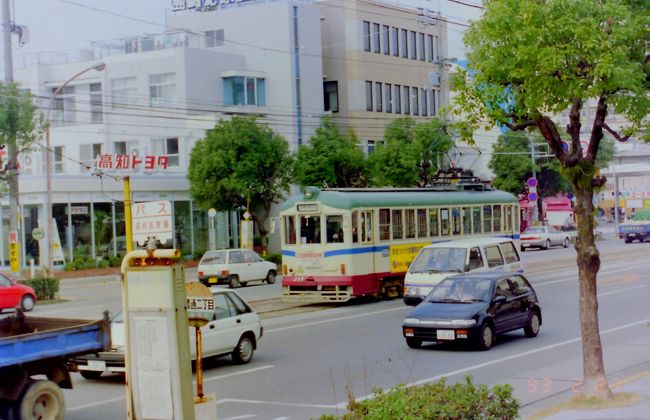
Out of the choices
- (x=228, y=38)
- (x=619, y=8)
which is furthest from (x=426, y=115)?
(x=619, y=8)

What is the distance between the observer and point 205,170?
5162 centimetres

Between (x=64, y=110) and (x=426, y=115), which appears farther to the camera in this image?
(x=426, y=115)

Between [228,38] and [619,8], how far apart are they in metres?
53.3

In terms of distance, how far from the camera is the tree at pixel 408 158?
179 ft

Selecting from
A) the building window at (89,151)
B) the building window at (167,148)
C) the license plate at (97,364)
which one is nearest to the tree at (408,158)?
the building window at (167,148)

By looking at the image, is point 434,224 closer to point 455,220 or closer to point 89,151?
point 455,220

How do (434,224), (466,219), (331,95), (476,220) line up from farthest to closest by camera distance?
1. (331,95)
2. (476,220)
3. (466,219)
4. (434,224)

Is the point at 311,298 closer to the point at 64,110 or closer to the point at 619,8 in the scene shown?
the point at 619,8

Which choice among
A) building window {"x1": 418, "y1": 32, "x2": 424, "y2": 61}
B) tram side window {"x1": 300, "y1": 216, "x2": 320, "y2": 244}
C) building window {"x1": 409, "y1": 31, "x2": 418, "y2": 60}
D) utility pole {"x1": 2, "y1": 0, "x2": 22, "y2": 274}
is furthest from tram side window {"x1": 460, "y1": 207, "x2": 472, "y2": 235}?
building window {"x1": 418, "y1": 32, "x2": 424, "y2": 61}

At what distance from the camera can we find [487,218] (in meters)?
35.7

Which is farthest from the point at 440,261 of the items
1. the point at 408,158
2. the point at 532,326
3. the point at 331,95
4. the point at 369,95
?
the point at 331,95

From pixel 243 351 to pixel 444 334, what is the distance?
378 centimetres

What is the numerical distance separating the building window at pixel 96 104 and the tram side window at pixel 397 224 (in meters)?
34.1

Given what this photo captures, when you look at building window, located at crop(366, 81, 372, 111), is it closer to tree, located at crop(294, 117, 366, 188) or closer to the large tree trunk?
tree, located at crop(294, 117, 366, 188)
